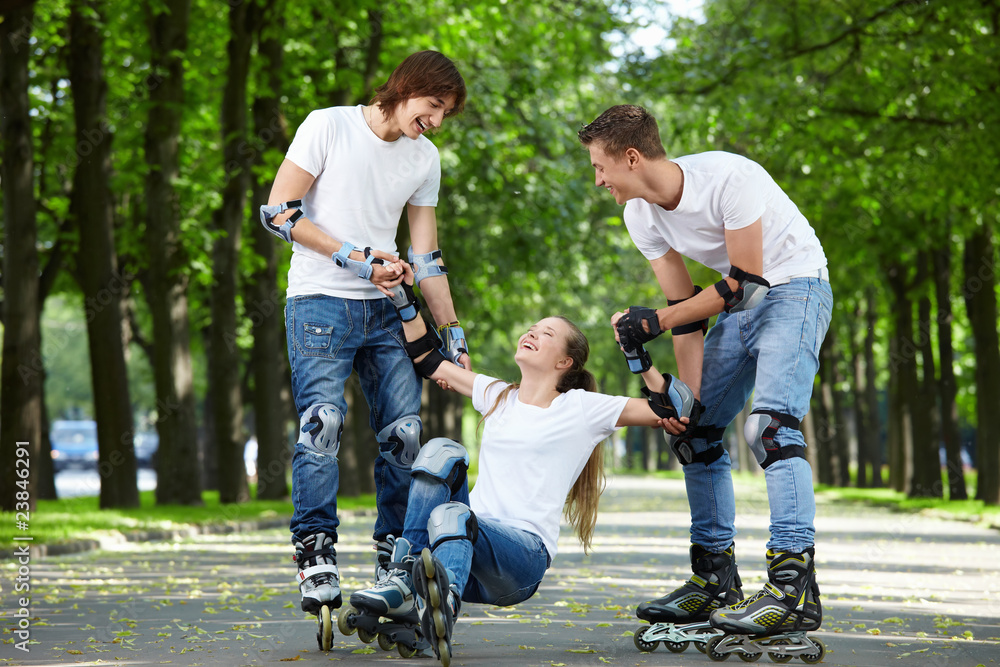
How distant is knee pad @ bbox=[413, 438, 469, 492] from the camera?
448 cm

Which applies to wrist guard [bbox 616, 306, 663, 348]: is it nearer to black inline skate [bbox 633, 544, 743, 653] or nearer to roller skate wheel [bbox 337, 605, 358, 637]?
black inline skate [bbox 633, 544, 743, 653]

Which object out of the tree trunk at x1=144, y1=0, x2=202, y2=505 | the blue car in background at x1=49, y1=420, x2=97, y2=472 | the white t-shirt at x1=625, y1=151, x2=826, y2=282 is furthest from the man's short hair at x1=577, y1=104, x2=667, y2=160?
the blue car in background at x1=49, y1=420, x2=97, y2=472

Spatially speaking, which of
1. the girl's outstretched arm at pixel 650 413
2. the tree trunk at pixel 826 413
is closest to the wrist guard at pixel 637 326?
the girl's outstretched arm at pixel 650 413

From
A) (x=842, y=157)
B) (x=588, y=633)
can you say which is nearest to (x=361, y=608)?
(x=588, y=633)

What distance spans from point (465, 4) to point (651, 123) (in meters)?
15.2

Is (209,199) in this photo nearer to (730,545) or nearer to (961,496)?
(961,496)

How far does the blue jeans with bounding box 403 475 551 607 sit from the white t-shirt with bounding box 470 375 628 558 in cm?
12

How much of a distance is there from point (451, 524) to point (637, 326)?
1107mm

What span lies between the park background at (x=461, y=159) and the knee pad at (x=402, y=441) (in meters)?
9.15

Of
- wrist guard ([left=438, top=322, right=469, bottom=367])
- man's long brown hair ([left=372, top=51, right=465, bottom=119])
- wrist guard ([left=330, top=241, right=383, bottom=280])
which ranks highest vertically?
man's long brown hair ([left=372, top=51, right=465, bottom=119])

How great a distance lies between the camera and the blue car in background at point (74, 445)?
207 feet

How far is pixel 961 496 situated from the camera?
19.8m

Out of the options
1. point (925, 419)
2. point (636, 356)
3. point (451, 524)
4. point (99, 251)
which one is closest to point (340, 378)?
point (451, 524)

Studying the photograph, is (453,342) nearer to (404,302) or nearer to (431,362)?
(431,362)
